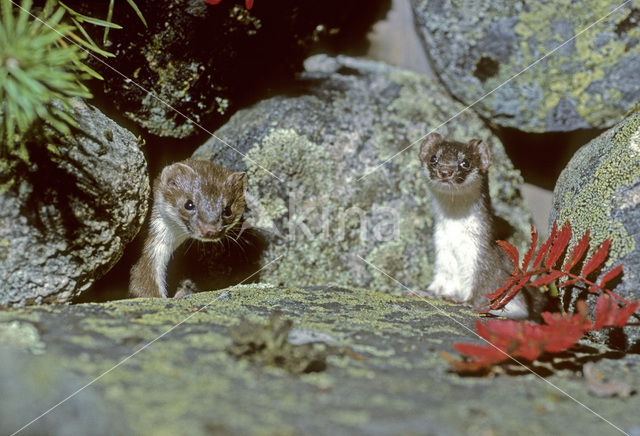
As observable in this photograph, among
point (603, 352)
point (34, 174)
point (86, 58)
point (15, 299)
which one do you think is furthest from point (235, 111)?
point (603, 352)

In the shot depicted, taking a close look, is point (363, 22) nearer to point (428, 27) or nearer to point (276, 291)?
point (428, 27)

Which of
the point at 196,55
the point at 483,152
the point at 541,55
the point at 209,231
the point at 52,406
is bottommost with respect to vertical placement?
the point at 52,406

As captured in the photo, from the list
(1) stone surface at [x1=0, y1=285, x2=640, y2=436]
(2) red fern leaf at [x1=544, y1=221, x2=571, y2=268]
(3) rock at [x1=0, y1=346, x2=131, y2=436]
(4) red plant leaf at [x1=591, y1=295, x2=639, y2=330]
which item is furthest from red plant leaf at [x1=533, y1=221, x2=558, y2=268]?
(3) rock at [x1=0, y1=346, x2=131, y2=436]

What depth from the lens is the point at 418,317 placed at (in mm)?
2400

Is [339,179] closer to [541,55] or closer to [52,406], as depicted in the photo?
[541,55]

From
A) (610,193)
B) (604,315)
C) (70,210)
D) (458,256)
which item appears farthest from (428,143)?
(70,210)

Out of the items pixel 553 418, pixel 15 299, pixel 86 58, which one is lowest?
pixel 15 299

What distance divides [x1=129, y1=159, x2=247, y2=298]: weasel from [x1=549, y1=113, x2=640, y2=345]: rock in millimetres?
1708

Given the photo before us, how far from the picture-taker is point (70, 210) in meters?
2.30

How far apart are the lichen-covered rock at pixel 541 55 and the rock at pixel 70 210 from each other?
198cm

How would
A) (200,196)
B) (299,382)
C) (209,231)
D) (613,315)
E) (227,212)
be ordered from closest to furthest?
(299,382) < (613,315) < (209,231) < (200,196) < (227,212)

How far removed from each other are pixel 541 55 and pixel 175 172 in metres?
2.17

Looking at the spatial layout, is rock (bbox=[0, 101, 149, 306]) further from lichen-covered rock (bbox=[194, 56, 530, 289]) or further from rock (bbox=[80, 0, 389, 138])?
lichen-covered rock (bbox=[194, 56, 530, 289])

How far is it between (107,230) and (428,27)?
2222 millimetres
